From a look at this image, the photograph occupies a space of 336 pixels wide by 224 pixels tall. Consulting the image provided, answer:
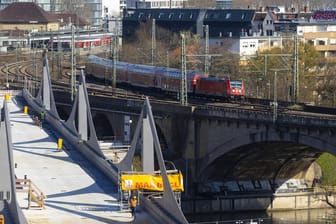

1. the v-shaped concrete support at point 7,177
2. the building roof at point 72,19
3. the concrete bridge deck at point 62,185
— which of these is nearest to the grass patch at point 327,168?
the concrete bridge deck at point 62,185

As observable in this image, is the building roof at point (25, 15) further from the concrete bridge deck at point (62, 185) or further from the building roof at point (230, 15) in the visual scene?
the concrete bridge deck at point (62, 185)

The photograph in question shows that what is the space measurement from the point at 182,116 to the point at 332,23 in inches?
1777

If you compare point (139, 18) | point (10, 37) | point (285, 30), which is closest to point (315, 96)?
point (285, 30)

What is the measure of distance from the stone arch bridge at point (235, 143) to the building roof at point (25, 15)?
7355 centimetres

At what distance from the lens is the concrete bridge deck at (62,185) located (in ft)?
96.4

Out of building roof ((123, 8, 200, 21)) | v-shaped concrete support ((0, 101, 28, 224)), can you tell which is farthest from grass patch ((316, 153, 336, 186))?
building roof ((123, 8, 200, 21))

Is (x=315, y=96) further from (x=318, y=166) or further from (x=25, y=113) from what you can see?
(x=25, y=113)

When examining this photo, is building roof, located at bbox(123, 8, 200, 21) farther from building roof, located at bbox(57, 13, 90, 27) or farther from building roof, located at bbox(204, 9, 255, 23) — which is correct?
building roof, located at bbox(57, 13, 90, 27)

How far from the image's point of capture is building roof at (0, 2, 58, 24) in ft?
429

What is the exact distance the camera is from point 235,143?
5103 centimetres

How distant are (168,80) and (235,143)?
52.6 feet

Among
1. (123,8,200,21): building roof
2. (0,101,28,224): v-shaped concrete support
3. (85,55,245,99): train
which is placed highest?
(0,101,28,224): v-shaped concrete support

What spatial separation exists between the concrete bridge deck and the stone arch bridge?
8.49 m

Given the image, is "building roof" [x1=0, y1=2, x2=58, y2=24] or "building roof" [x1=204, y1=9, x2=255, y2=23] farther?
"building roof" [x1=0, y1=2, x2=58, y2=24]
